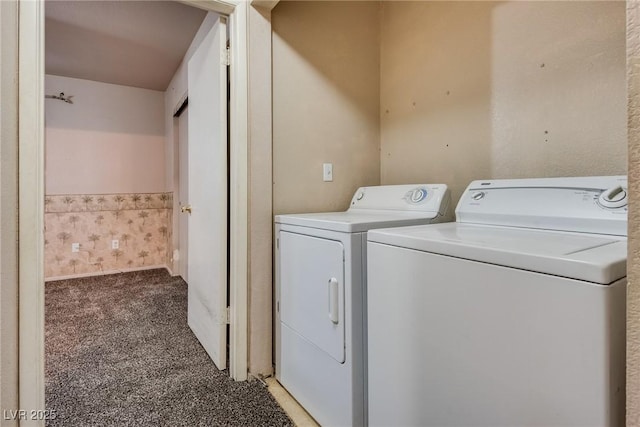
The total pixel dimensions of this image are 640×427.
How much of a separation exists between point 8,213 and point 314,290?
45.7 inches

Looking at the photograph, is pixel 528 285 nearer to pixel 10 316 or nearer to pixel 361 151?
pixel 361 151

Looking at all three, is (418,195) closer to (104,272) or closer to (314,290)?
(314,290)

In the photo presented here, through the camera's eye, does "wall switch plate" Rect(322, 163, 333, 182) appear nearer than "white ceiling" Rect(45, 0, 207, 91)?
Yes

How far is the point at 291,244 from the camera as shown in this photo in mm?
1601

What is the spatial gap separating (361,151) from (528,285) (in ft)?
4.94

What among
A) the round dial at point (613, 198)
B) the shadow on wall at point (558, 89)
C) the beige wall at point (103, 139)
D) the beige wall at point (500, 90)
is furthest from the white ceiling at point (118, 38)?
the round dial at point (613, 198)

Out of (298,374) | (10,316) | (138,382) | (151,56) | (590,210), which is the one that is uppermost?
(151,56)

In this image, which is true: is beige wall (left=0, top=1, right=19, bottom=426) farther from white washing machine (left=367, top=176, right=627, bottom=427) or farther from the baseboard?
the baseboard

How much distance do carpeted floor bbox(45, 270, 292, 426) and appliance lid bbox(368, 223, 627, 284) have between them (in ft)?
3.37

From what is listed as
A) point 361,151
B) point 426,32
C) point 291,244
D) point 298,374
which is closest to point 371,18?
point 426,32

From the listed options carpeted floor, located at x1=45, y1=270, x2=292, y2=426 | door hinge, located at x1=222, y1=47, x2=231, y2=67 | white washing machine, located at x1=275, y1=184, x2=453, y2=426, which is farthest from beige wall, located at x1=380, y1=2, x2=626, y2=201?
carpeted floor, located at x1=45, y1=270, x2=292, y2=426

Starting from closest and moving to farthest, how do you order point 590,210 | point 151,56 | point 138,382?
point 590,210, point 138,382, point 151,56

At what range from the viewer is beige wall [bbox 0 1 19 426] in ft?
3.76

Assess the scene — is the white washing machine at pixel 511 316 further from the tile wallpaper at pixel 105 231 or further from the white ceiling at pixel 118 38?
the tile wallpaper at pixel 105 231
